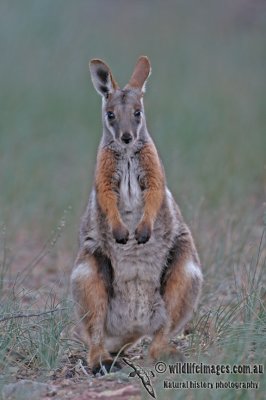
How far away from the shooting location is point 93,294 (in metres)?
6.43

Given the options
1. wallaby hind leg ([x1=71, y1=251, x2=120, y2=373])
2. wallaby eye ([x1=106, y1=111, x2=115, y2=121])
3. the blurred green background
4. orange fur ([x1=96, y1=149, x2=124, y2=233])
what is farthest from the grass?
wallaby eye ([x1=106, y1=111, x2=115, y2=121])

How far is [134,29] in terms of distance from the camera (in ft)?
69.2

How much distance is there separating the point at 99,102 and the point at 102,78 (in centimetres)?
822

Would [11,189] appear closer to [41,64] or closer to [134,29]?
[41,64]

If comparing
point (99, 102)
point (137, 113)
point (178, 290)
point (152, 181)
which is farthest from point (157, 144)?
point (178, 290)

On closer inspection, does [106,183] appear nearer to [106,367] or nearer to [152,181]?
[152,181]

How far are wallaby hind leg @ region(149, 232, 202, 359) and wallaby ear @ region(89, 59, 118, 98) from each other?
1151 millimetres

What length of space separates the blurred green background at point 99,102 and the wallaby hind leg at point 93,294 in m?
3.05

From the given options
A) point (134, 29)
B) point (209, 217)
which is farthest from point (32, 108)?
point (134, 29)

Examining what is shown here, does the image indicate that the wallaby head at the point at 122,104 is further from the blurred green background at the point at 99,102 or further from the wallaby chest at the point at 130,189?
the blurred green background at the point at 99,102

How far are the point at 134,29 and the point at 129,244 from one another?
1502 cm

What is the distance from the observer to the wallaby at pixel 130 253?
6.46 meters

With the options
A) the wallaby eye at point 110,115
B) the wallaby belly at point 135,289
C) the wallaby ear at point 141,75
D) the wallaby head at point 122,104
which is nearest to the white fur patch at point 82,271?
the wallaby belly at point 135,289

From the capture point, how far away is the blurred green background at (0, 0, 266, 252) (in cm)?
1137
